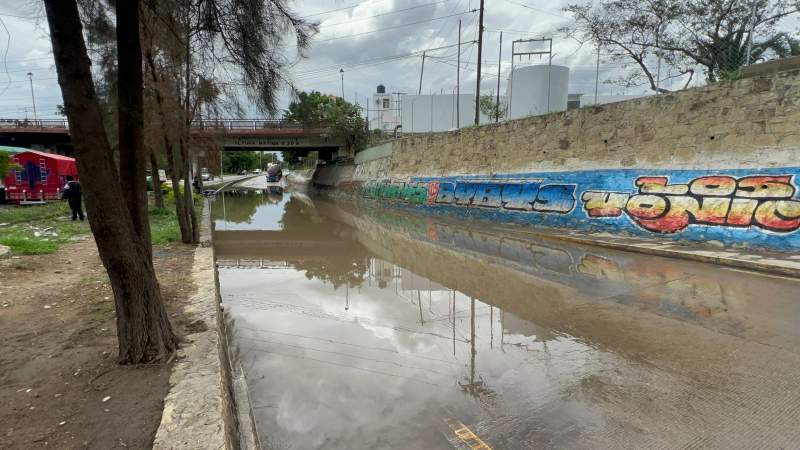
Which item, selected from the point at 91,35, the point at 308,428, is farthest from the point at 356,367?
the point at 91,35

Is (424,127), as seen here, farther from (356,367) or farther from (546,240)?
(356,367)

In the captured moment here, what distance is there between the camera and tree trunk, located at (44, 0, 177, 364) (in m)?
3.30

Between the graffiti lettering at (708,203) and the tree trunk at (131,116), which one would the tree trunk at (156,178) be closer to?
the tree trunk at (131,116)

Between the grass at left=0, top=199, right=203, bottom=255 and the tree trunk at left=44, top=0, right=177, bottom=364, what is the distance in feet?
23.1

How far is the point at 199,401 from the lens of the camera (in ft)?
11.1

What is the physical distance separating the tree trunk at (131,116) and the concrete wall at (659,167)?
39.9 ft

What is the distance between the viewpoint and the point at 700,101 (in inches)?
457

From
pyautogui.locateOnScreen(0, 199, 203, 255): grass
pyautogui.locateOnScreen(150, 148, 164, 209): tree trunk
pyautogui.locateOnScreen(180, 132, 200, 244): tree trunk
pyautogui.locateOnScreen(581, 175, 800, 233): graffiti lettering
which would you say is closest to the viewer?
pyautogui.locateOnScreen(0, 199, 203, 255): grass

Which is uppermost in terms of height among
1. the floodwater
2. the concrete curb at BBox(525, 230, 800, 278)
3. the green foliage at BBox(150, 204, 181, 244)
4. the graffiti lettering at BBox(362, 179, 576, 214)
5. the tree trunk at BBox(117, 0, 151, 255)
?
the tree trunk at BBox(117, 0, 151, 255)

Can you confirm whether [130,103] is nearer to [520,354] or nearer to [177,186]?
[520,354]

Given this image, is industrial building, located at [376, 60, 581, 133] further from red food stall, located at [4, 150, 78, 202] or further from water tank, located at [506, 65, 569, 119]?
red food stall, located at [4, 150, 78, 202]

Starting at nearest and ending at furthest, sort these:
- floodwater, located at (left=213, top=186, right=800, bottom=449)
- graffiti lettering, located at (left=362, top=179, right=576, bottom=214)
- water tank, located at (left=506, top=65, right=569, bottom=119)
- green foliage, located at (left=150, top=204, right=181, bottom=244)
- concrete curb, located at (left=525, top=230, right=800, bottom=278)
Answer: floodwater, located at (left=213, top=186, right=800, bottom=449) → concrete curb, located at (left=525, top=230, right=800, bottom=278) → green foliage, located at (left=150, top=204, right=181, bottom=244) → graffiti lettering, located at (left=362, top=179, right=576, bottom=214) → water tank, located at (left=506, top=65, right=569, bottom=119)

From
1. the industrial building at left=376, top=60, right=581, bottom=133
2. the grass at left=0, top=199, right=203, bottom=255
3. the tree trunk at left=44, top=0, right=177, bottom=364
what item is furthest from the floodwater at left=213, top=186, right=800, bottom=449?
the industrial building at left=376, top=60, right=581, bottom=133

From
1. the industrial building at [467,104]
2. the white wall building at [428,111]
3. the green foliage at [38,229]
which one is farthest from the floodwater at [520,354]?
the white wall building at [428,111]
